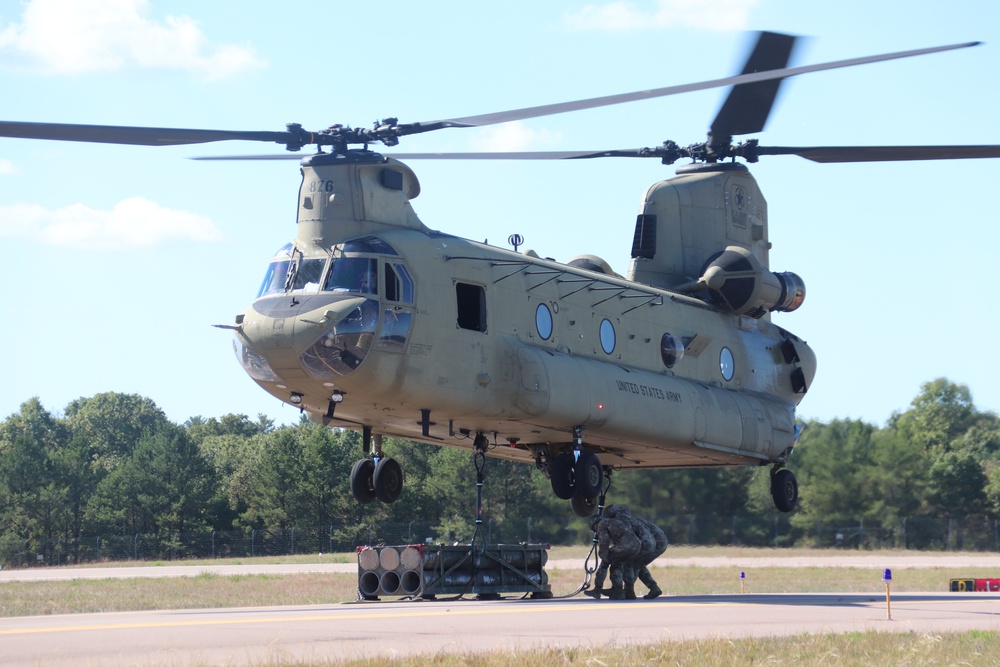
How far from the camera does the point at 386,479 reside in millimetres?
23797

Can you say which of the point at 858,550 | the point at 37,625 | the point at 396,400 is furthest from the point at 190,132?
the point at 858,550

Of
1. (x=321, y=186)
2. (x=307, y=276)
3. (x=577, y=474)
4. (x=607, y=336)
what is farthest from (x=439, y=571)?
(x=321, y=186)

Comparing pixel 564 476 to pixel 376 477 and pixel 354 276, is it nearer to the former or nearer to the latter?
pixel 376 477

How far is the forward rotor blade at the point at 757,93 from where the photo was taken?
28.0 m

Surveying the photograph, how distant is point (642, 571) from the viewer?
22.9m

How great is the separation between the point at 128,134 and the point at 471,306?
20.2 ft

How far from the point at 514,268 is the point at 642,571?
575cm

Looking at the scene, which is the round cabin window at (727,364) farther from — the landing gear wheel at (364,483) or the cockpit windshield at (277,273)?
the cockpit windshield at (277,273)

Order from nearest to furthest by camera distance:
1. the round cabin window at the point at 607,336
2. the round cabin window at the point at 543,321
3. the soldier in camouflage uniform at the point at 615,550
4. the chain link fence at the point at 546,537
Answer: the soldier in camouflage uniform at the point at 615,550
the round cabin window at the point at 543,321
the round cabin window at the point at 607,336
the chain link fence at the point at 546,537

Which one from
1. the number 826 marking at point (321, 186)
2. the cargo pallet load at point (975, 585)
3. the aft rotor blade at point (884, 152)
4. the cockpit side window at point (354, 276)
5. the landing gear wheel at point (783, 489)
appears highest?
the aft rotor blade at point (884, 152)

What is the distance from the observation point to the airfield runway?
12391mm

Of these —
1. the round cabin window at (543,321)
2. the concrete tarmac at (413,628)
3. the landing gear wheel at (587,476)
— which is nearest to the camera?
the concrete tarmac at (413,628)

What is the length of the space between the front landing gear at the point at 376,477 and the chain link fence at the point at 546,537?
3017 centimetres

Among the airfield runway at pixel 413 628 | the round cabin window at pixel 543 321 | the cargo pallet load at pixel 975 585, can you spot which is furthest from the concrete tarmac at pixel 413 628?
the cargo pallet load at pixel 975 585
